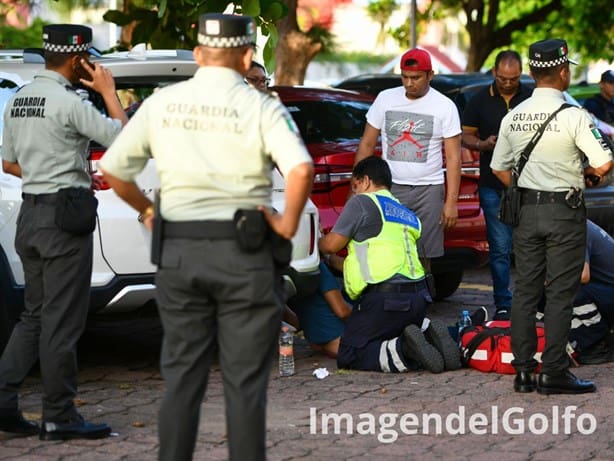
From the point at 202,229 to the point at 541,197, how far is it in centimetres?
293

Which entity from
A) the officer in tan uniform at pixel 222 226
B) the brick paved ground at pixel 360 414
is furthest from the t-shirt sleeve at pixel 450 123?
the officer in tan uniform at pixel 222 226

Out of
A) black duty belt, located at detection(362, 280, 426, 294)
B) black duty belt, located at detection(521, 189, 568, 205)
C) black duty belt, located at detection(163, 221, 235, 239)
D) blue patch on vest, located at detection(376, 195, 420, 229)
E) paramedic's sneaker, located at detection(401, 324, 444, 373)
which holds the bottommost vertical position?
paramedic's sneaker, located at detection(401, 324, 444, 373)

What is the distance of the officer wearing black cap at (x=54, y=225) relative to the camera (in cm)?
605

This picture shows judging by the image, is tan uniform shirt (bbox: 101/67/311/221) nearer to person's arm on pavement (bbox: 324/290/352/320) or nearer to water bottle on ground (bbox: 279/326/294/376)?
water bottle on ground (bbox: 279/326/294/376)

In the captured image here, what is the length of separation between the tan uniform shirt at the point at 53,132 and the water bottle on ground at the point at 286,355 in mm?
1974

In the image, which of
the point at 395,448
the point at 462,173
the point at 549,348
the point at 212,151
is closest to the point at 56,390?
the point at 395,448

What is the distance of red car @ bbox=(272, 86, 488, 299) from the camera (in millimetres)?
8727

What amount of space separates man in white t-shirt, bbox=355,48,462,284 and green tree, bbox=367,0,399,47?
73.6 ft

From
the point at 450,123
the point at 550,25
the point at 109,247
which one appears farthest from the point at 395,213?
the point at 550,25

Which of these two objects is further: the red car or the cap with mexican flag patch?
the red car

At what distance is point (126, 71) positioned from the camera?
7352 millimetres

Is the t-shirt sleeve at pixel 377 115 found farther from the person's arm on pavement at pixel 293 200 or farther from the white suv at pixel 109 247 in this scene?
the person's arm on pavement at pixel 293 200

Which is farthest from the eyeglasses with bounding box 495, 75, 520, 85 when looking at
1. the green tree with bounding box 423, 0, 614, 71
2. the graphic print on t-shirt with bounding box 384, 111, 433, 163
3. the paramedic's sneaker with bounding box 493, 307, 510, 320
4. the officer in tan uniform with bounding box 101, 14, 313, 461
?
the green tree with bounding box 423, 0, 614, 71

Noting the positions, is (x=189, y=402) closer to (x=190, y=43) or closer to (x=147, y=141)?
(x=147, y=141)
